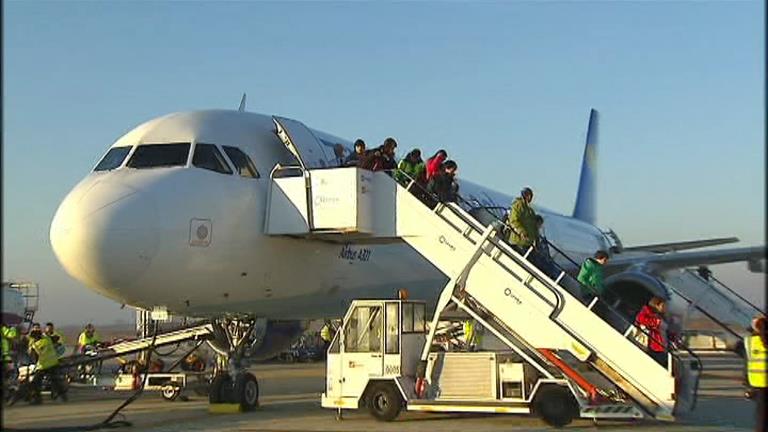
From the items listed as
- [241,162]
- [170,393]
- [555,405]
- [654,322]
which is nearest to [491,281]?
[555,405]

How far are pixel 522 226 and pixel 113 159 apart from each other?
573 cm

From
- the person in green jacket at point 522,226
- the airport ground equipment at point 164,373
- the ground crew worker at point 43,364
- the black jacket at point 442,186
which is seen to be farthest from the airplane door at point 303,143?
the ground crew worker at point 43,364

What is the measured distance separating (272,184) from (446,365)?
3.47 m

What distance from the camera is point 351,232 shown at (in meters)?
12.0

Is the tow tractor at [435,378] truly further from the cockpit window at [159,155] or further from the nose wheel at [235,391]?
the cockpit window at [159,155]

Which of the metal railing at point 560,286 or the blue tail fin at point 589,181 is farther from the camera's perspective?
the blue tail fin at point 589,181

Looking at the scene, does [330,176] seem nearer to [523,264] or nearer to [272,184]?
[272,184]

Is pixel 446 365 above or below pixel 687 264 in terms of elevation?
below

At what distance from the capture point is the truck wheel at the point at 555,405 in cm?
1116

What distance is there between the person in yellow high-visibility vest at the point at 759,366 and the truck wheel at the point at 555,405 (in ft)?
7.66

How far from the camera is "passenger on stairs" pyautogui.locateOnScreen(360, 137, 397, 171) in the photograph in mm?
12562

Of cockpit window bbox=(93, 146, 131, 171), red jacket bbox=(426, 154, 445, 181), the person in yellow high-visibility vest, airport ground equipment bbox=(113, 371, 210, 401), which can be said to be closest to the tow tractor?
the person in yellow high-visibility vest

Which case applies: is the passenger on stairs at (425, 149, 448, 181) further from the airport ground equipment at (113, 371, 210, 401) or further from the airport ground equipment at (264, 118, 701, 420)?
A: the airport ground equipment at (113, 371, 210, 401)

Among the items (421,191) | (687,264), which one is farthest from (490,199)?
(421,191)
